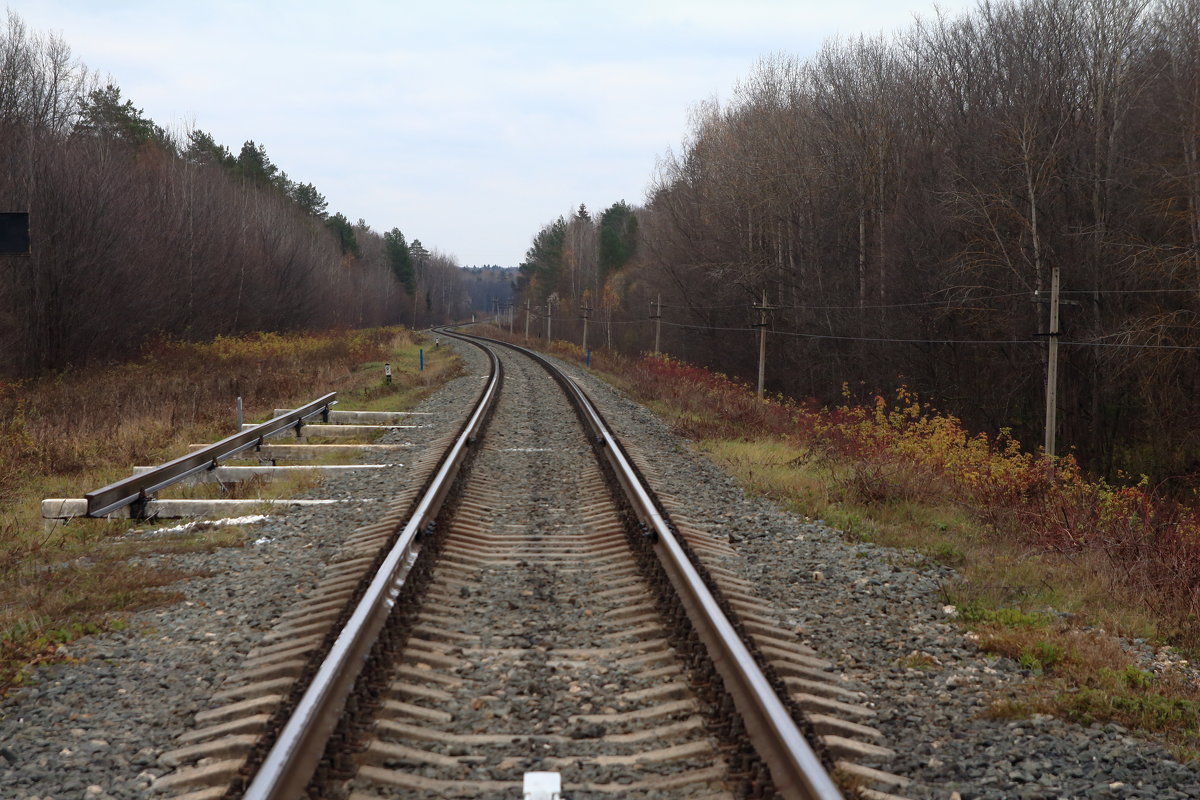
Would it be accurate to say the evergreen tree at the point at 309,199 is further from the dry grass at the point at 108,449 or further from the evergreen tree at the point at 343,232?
the dry grass at the point at 108,449

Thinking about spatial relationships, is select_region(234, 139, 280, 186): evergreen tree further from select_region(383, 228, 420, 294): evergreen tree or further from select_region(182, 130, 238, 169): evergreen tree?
select_region(383, 228, 420, 294): evergreen tree

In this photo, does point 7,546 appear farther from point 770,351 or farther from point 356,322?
point 356,322

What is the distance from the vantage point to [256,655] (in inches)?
193

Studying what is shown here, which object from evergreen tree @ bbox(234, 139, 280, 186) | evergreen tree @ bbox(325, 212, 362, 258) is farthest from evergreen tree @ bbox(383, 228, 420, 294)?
evergreen tree @ bbox(234, 139, 280, 186)

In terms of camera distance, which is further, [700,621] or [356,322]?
[356,322]

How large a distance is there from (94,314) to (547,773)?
1121 inches

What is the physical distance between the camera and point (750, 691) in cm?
398

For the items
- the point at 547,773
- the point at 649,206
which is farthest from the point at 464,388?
the point at 649,206

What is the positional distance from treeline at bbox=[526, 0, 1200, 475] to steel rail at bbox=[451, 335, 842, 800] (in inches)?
694

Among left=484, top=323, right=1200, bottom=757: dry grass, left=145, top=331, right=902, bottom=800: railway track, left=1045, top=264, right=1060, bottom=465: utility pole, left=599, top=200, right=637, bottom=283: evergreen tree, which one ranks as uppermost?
left=599, top=200, right=637, bottom=283: evergreen tree

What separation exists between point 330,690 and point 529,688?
37.7 inches

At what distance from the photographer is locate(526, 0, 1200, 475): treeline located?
21.5 m

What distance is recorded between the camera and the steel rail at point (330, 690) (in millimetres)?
3213

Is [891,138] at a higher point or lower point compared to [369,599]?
higher
